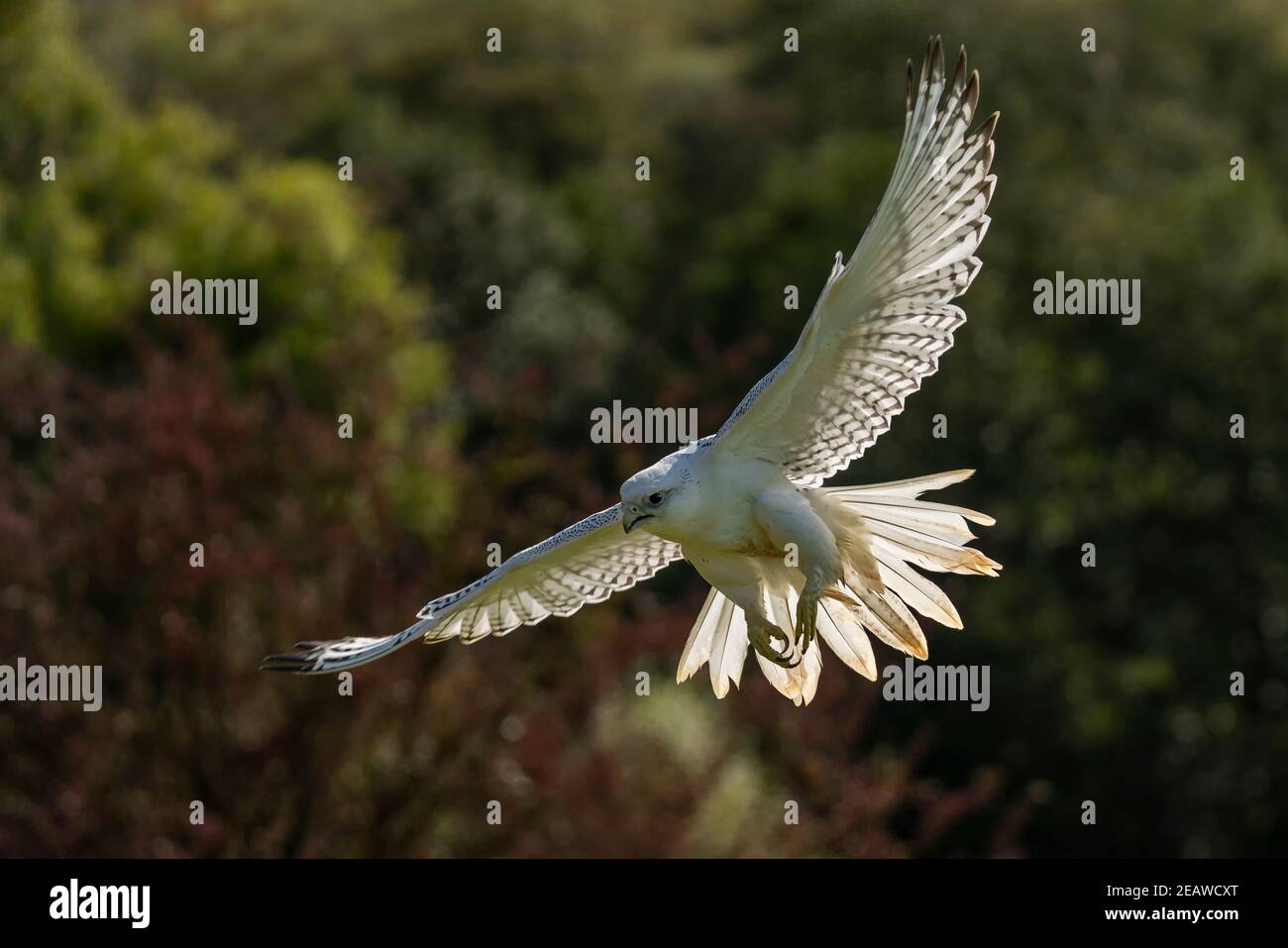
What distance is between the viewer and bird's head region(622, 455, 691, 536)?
721 centimetres

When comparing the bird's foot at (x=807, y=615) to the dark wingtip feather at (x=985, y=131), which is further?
the bird's foot at (x=807, y=615)

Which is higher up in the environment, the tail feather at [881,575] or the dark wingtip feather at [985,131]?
the dark wingtip feather at [985,131]

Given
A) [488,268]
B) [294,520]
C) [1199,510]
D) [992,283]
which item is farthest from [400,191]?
[294,520]

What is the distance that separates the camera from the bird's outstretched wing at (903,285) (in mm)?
7082

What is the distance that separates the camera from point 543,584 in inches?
341

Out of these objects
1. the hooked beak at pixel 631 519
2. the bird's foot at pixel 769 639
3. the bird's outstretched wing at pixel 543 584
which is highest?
the hooked beak at pixel 631 519

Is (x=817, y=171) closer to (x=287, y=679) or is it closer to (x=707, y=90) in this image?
(x=707, y=90)

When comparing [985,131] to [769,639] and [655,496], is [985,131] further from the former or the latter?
[769,639]

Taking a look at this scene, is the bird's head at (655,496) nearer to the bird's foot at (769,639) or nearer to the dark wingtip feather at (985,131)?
the bird's foot at (769,639)

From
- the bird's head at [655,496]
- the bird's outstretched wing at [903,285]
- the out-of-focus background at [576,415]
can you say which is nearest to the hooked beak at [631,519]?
the bird's head at [655,496]

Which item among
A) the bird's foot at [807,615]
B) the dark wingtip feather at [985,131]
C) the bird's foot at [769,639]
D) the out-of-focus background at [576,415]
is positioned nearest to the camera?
the dark wingtip feather at [985,131]

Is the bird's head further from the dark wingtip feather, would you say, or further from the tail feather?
the dark wingtip feather
